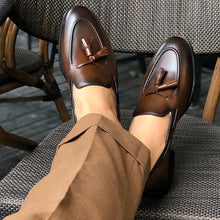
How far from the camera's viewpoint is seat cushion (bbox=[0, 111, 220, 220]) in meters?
0.55

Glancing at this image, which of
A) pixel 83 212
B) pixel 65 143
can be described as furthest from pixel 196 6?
pixel 83 212

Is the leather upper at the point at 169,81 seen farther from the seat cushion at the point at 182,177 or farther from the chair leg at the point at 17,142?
the chair leg at the point at 17,142

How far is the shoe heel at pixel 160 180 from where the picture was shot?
0.58 meters

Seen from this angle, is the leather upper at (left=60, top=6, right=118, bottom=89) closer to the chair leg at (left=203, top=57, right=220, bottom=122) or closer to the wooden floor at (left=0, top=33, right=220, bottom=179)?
the chair leg at (left=203, top=57, right=220, bottom=122)

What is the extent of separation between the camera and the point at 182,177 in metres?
0.63

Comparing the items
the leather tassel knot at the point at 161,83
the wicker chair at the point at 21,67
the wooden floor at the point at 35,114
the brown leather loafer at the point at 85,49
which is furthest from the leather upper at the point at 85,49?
the wooden floor at the point at 35,114

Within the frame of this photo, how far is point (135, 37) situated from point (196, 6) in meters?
0.17

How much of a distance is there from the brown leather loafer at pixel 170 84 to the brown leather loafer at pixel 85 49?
0.28 ft

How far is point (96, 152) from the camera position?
49 centimetres

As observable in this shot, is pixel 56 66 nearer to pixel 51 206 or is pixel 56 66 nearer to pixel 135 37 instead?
pixel 135 37

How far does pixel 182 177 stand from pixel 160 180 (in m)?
0.06

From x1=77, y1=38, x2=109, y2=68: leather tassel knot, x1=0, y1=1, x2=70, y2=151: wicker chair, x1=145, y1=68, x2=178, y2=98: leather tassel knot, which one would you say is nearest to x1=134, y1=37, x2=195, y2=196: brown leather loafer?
x1=145, y1=68, x2=178, y2=98: leather tassel knot

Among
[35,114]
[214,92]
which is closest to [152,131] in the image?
[214,92]

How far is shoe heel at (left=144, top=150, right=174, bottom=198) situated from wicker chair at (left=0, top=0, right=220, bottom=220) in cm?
1
